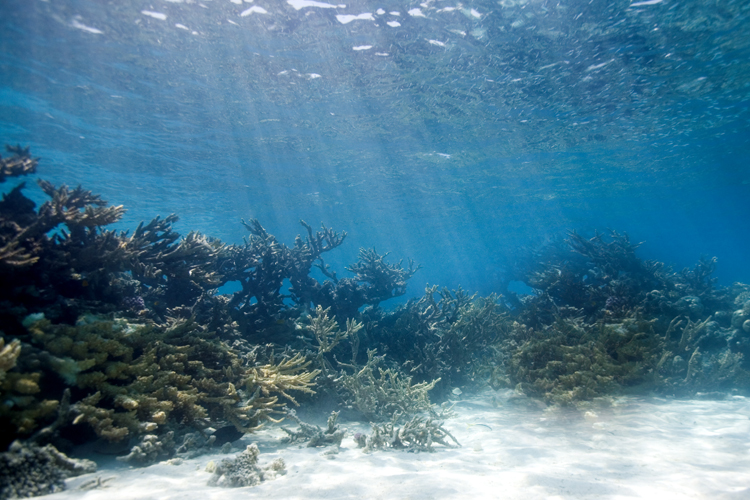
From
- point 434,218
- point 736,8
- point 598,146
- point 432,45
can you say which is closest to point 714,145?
point 598,146

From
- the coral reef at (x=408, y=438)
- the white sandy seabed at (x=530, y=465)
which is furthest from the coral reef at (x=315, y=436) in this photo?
the coral reef at (x=408, y=438)

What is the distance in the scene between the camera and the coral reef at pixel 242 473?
317 cm

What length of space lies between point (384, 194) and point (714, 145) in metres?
22.1

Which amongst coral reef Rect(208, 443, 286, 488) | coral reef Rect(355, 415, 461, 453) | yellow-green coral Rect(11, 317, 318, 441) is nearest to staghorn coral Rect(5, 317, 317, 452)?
yellow-green coral Rect(11, 317, 318, 441)

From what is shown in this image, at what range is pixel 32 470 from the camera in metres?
2.82

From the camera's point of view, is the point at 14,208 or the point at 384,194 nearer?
the point at 14,208

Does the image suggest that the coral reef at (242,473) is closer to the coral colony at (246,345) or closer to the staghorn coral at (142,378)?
the coral colony at (246,345)

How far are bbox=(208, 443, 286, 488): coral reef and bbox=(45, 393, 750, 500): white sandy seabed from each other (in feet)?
0.32

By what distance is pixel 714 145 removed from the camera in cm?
2144

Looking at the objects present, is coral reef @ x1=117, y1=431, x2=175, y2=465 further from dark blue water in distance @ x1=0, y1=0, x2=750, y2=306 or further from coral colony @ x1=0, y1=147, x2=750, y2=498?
dark blue water in distance @ x1=0, y1=0, x2=750, y2=306

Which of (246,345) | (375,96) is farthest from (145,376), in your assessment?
(375,96)

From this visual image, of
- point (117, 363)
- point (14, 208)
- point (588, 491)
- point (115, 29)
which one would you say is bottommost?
point (588, 491)

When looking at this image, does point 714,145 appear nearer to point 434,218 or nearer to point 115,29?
point 434,218

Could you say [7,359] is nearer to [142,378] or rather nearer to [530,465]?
[142,378]
